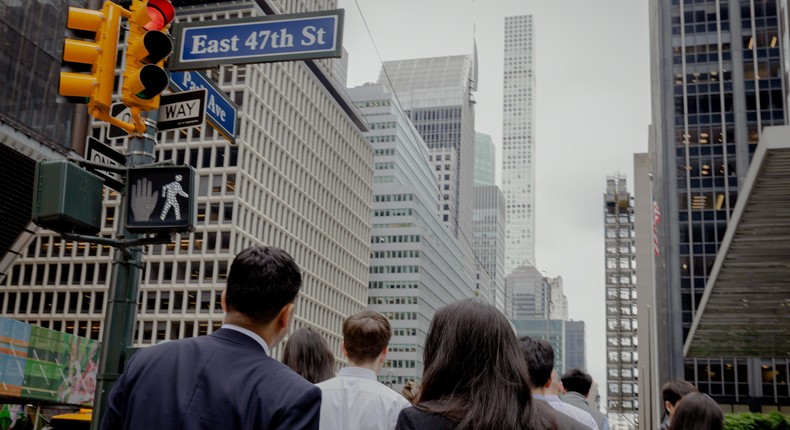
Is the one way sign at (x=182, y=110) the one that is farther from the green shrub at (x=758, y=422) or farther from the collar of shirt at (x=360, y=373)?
the green shrub at (x=758, y=422)

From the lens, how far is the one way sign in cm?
709

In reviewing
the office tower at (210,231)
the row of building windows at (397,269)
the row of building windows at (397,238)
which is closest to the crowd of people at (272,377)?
the office tower at (210,231)

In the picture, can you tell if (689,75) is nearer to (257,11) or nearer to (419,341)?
(257,11)

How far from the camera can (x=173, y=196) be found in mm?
6059

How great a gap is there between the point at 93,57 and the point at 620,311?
150m

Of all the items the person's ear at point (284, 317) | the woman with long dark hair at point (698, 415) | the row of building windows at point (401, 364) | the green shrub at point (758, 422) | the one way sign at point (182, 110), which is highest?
the one way sign at point (182, 110)

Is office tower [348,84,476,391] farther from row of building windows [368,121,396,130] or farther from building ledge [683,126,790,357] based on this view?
building ledge [683,126,790,357]

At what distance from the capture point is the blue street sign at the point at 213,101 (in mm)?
7883

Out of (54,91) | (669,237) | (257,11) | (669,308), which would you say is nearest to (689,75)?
(669,237)

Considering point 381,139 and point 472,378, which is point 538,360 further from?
point 381,139

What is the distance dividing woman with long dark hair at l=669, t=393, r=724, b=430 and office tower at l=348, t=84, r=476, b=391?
107566 millimetres

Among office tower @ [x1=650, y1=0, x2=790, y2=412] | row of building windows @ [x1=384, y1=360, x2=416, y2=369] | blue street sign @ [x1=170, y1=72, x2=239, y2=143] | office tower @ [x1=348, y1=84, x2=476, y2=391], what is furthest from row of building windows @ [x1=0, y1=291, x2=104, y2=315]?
blue street sign @ [x1=170, y1=72, x2=239, y2=143]

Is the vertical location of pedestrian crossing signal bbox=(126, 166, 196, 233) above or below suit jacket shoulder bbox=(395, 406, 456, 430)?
above

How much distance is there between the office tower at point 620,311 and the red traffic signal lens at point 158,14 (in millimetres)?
141951
